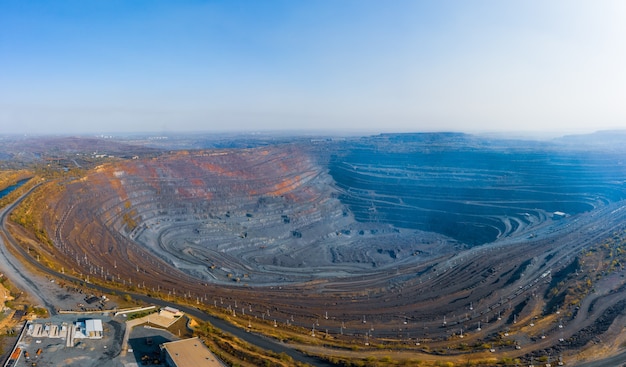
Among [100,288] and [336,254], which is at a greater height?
[100,288]

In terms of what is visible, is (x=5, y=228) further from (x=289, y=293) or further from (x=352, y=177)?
(x=352, y=177)

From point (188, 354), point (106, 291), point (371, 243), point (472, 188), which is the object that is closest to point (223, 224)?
point (371, 243)

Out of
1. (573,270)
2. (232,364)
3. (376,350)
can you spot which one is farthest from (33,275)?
(573,270)

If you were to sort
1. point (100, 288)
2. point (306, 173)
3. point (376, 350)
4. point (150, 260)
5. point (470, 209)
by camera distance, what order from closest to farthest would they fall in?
point (376, 350), point (100, 288), point (150, 260), point (470, 209), point (306, 173)

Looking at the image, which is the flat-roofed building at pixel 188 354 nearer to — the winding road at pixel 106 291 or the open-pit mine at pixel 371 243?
the winding road at pixel 106 291

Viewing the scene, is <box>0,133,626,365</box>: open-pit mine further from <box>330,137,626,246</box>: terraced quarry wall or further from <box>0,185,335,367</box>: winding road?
<box>0,185,335,367</box>: winding road

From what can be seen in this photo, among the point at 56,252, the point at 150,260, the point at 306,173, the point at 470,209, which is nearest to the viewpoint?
the point at 56,252

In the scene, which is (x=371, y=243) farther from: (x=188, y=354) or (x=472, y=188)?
(x=188, y=354)
